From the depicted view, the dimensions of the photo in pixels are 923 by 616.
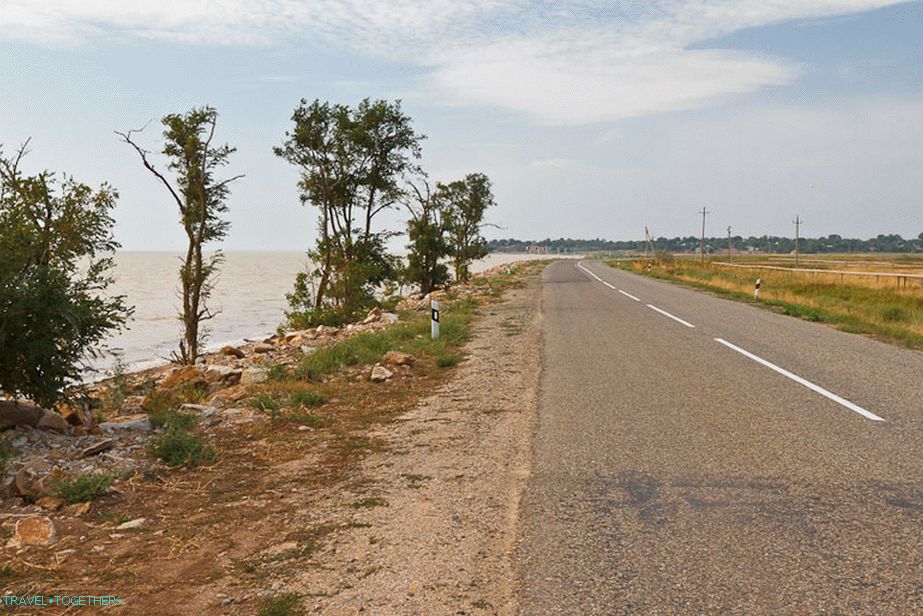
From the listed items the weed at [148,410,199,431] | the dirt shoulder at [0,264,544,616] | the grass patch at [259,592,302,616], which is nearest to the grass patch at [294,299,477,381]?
the dirt shoulder at [0,264,544,616]

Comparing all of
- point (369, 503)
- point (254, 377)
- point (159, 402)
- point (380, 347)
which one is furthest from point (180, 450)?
point (380, 347)

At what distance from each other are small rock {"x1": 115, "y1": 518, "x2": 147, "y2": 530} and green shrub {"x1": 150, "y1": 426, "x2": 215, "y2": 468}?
1.37 meters

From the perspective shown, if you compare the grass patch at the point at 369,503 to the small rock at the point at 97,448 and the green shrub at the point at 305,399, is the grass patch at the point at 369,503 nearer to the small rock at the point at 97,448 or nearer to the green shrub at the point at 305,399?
the small rock at the point at 97,448

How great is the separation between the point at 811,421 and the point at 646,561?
4259 mm

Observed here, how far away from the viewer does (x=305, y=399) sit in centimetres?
911

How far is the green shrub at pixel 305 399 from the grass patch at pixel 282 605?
208 inches

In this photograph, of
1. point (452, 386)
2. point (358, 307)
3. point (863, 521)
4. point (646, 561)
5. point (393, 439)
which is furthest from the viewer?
point (358, 307)

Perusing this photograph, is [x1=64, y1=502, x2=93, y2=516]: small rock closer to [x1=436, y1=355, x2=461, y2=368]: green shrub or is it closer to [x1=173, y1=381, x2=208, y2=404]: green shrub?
[x1=173, y1=381, x2=208, y2=404]: green shrub

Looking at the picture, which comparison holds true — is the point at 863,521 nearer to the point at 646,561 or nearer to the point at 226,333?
the point at 646,561

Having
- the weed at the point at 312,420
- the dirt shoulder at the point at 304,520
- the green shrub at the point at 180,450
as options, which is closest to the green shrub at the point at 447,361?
the dirt shoulder at the point at 304,520

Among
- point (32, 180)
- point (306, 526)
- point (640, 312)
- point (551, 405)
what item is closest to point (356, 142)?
point (640, 312)

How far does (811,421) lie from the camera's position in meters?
7.38

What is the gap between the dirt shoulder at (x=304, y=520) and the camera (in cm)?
381

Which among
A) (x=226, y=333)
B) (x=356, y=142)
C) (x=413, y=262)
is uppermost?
(x=356, y=142)
